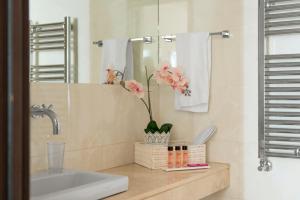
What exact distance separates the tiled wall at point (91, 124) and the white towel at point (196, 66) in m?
0.29

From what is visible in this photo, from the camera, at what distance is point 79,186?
4.46ft

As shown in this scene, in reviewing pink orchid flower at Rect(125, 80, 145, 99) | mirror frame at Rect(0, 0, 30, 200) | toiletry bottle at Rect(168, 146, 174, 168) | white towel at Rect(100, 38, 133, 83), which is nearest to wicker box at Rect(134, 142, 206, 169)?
toiletry bottle at Rect(168, 146, 174, 168)

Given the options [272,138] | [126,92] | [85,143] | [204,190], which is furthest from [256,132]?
[85,143]

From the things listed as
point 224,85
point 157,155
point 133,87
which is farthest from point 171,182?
point 224,85

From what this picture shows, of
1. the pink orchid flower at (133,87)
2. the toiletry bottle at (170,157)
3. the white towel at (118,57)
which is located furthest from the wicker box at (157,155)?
the white towel at (118,57)

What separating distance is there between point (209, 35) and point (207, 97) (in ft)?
1.13

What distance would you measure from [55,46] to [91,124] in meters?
0.41

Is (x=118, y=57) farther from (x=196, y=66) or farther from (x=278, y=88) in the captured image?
(x=278, y=88)

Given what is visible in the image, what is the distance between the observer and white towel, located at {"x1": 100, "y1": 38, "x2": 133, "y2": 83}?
1988mm

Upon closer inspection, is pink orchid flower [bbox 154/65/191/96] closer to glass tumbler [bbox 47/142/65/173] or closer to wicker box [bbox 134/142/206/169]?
wicker box [bbox 134/142/206/169]

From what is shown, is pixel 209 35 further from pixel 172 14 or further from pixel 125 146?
pixel 125 146

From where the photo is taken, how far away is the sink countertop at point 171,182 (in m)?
1.51

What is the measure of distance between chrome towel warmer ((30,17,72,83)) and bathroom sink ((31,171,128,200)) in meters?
0.39

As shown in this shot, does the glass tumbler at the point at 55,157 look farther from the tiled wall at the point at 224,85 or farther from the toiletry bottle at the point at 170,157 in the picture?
the tiled wall at the point at 224,85
